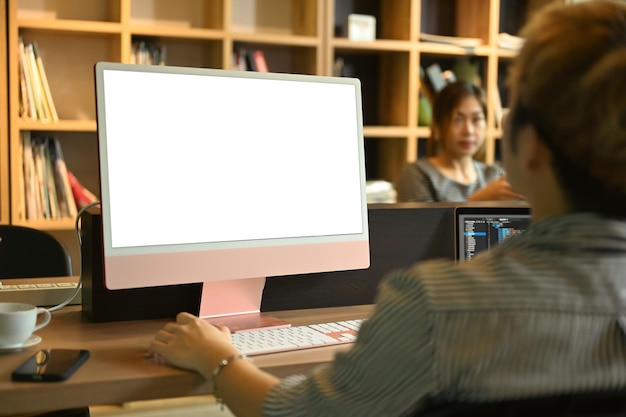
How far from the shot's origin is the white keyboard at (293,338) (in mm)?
1280

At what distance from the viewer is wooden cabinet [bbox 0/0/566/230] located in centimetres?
329

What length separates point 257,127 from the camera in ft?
4.75

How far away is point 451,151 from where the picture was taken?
371 centimetres

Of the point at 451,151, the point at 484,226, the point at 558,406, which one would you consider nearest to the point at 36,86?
the point at 451,151

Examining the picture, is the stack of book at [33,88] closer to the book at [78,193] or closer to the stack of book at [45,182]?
the stack of book at [45,182]

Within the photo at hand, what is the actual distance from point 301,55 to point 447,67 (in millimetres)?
889

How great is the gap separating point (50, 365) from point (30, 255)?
1.26 m

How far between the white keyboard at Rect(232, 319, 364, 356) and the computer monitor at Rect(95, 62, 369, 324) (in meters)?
0.11

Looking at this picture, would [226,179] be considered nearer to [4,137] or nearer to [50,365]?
[50,365]

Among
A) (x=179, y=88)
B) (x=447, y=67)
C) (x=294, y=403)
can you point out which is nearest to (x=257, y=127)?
(x=179, y=88)

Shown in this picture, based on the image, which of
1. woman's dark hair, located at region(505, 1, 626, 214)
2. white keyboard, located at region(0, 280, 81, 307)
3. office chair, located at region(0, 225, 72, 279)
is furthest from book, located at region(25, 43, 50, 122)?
woman's dark hair, located at region(505, 1, 626, 214)

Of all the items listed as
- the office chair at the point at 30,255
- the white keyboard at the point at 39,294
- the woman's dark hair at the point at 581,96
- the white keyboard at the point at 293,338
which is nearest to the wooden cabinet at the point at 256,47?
the office chair at the point at 30,255

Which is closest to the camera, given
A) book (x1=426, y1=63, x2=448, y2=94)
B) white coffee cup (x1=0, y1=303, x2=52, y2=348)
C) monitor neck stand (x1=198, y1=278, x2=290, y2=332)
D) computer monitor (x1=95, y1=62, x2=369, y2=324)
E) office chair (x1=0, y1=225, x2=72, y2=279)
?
white coffee cup (x1=0, y1=303, x2=52, y2=348)

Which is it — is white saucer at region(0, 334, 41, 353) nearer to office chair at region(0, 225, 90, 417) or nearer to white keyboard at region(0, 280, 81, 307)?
white keyboard at region(0, 280, 81, 307)
